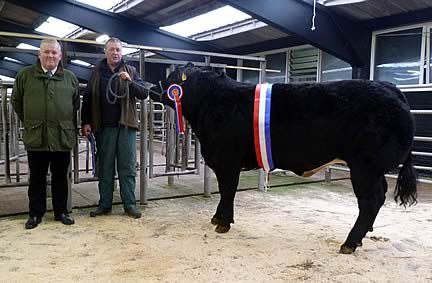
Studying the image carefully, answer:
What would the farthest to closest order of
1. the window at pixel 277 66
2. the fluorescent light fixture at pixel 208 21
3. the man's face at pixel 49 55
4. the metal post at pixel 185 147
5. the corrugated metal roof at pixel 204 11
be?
1. the window at pixel 277 66
2. the fluorescent light fixture at pixel 208 21
3. the corrugated metal roof at pixel 204 11
4. the metal post at pixel 185 147
5. the man's face at pixel 49 55

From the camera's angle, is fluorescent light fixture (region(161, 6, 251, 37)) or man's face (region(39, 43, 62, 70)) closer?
man's face (region(39, 43, 62, 70))

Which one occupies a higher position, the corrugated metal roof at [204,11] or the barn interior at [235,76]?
the corrugated metal roof at [204,11]

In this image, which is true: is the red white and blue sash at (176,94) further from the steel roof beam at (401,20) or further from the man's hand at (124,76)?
the steel roof beam at (401,20)

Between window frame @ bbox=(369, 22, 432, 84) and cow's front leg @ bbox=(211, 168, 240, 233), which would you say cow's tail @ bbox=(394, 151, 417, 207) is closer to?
cow's front leg @ bbox=(211, 168, 240, 233)

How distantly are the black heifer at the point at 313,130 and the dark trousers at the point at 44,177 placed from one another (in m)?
0.90

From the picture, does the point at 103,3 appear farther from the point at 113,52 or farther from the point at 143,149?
the point at 113,52

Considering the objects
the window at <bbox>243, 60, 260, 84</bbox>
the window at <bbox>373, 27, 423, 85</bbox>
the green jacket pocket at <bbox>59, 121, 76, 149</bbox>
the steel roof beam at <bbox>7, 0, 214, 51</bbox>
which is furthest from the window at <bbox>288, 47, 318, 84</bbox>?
the green jacket pocket at <bbox>59, 121, 76, 149</bbox>

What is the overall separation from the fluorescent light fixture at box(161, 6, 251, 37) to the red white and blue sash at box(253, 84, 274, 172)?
4160mm

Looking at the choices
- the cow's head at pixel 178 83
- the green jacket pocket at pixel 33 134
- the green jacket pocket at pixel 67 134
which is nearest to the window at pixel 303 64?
the cow's head at pixel 178 83

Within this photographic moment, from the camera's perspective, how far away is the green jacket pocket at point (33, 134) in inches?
109

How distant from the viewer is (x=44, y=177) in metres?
2.93

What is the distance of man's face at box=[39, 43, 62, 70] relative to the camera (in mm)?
2764

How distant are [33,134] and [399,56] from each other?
507cm

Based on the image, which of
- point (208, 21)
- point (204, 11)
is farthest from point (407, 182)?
point (208, 21)
